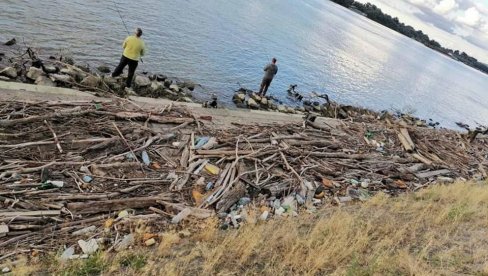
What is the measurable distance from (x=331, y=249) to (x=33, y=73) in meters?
12.0

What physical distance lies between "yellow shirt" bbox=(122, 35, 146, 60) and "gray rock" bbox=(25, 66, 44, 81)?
2.97 m

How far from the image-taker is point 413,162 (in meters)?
14.7

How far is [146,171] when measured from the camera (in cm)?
852

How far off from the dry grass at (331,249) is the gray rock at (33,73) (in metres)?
9.94

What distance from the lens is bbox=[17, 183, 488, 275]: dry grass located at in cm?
598

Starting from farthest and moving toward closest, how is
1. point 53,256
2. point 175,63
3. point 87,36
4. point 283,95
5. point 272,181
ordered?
1. point 283,95
2. point 175,63
3. point 87,36
4. point 272,181
5. point 53,256

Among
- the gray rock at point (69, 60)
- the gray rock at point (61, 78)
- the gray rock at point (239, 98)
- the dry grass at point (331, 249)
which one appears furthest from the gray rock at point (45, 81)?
the gray rock at point (239, 98)

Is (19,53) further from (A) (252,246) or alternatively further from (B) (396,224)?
(B) (396,224)

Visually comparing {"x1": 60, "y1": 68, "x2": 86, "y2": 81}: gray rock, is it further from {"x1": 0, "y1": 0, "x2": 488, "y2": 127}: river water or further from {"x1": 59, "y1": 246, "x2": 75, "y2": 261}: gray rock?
{"x1": 59, "y1": 246, "x2": 75, "y2": 261}: gray rock

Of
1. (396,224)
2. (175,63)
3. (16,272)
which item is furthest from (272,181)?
(175,63)

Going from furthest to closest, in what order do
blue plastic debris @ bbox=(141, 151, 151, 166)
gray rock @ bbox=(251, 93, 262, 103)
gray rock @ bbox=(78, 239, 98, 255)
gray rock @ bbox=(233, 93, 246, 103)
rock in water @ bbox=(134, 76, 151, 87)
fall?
gray rock @ bbox=(251, 93, 262, 103) < gray rock @ bbox=(233, 93, 246, 103) < rock in water @ bbox=(134, 76, 151, 87) < blue plastic debris @ bbox=(141, 151, 151, 166) < gray rock @ bbox=(78, 239, 98, 255)

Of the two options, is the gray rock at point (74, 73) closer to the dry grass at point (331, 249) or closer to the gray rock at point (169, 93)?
the gray rock at point (169, 93)

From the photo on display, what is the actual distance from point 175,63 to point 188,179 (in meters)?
15.1

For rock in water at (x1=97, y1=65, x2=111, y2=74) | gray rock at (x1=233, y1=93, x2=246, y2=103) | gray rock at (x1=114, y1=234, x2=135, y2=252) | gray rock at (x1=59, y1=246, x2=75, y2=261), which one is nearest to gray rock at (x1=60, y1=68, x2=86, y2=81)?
rock in water at (x1=97, y1=65, x2=111, y2=74)
